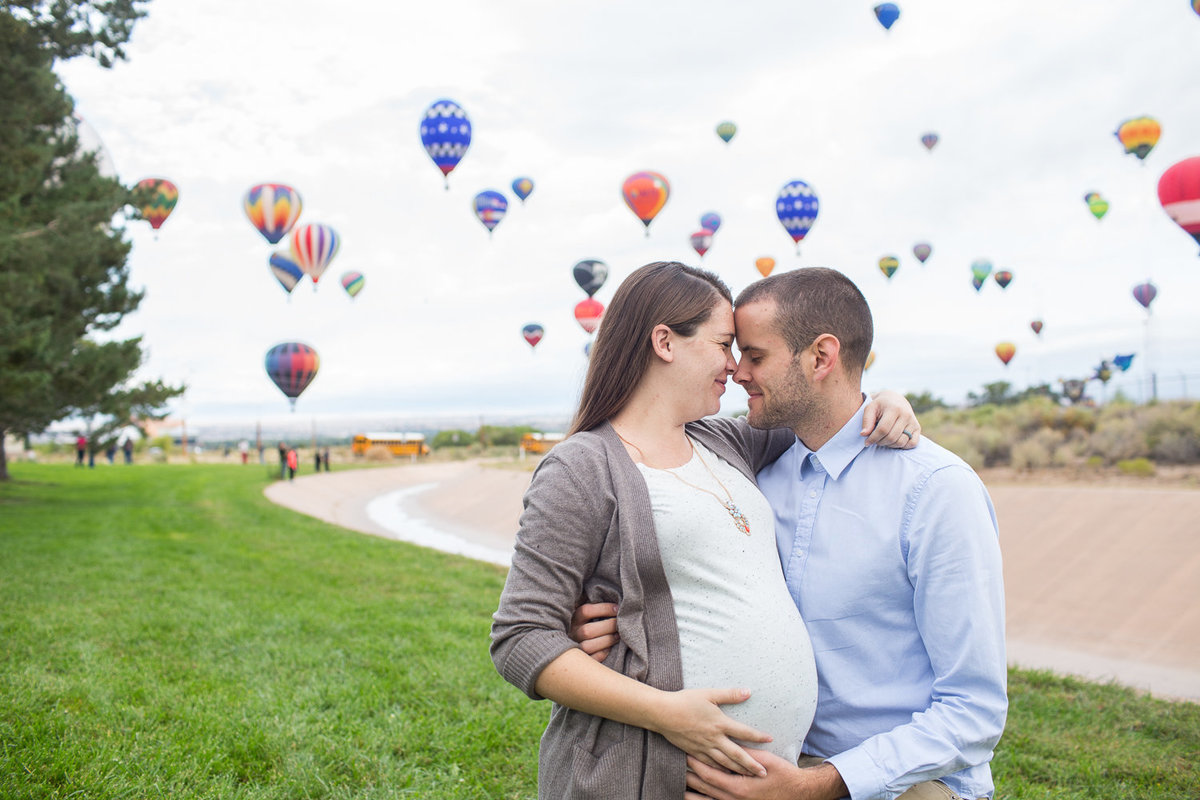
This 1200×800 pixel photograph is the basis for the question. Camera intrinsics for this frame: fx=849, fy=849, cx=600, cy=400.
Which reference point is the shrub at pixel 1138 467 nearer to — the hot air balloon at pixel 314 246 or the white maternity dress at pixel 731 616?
the white maternity dress at pixel 731 616

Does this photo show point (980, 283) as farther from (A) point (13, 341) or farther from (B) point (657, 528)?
(B) point (657, 528)

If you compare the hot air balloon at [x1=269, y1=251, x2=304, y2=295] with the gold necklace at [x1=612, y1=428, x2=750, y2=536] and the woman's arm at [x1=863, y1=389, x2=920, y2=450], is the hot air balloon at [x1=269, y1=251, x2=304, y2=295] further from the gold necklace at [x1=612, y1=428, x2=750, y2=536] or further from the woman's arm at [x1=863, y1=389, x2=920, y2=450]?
the woman's arm at [x1=863, y1=389, x2=920, y2=450]

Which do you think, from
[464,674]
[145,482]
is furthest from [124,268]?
[464,674]

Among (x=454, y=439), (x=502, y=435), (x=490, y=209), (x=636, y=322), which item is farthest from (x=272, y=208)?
(x=454, y=439)

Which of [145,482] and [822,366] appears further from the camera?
[145,482]

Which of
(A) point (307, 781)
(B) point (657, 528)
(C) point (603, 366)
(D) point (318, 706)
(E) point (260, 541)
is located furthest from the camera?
(E) point (260, 541)

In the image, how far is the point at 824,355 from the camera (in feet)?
7.74

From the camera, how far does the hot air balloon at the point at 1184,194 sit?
16719 mm

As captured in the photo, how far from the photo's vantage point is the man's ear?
7.67 ft

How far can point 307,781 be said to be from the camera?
4.16 meters

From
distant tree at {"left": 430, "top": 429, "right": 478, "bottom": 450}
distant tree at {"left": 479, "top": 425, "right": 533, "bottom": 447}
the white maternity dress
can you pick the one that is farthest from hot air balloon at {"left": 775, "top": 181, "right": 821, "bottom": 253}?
distant tree at {"left": 430, "top": 429, "right": 478, "bottom": 450}

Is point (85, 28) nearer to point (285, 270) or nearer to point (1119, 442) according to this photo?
point (285, 270)

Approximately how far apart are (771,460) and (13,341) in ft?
53.7

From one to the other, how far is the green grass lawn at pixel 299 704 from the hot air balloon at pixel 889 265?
104 ft
